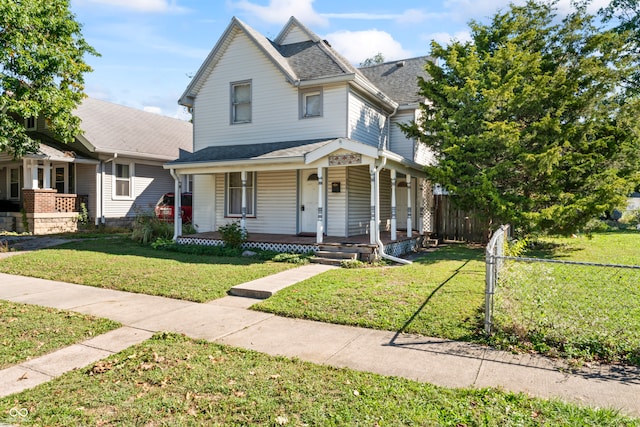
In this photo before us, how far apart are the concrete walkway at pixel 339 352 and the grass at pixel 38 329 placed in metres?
0.22

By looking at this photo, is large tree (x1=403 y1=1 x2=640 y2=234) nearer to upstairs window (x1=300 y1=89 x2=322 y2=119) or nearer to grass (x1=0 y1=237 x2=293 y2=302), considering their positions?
upstairs window (x1=300 y1=89 x2=322 y2=119)

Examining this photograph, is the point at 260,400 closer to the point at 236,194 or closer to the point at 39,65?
the point at 236,194

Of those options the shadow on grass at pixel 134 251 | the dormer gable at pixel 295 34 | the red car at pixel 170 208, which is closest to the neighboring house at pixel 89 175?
the red car at pixel 170 208

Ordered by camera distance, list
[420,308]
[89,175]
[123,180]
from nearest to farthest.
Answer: [420,308]
[89,175]
[123,180]

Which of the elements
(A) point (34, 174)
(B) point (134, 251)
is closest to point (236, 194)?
(B) point (134, 251)

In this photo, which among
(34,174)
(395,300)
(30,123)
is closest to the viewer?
(395,300)

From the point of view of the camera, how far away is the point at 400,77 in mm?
18531

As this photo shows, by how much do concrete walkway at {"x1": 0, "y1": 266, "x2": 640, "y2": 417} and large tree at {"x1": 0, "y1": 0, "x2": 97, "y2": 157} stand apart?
9815 millimetres

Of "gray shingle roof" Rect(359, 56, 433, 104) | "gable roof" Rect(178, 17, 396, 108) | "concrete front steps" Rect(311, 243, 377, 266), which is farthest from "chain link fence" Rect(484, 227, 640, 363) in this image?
"gray shingle roof" Rect(359, 56, 433, 104)

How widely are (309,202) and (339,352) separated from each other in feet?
31.9

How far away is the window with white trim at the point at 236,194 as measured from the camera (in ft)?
50.5

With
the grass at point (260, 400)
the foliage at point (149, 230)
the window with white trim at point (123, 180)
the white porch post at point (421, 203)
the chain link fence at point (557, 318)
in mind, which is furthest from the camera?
the window with white trim at point (123, 180)

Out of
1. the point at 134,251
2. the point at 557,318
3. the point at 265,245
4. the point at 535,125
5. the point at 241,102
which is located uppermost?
the point at 241,102

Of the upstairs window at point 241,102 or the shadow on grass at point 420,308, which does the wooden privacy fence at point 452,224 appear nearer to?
the shadow on grass at point 420,308
